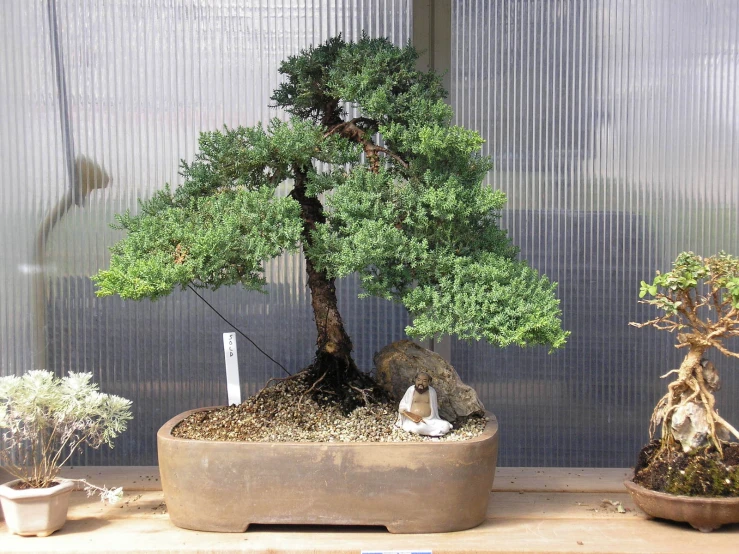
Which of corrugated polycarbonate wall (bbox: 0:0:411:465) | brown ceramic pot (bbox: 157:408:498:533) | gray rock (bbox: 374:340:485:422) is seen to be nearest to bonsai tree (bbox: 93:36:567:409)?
gray rock (bbox: 374:340:485:422)

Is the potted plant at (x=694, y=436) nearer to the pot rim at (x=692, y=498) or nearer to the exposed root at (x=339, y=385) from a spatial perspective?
the pot rim at (x=692, y=498)

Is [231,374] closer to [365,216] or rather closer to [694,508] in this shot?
[365,216]

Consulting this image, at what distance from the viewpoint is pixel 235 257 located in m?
1.62

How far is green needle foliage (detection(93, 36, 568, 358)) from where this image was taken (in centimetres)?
160

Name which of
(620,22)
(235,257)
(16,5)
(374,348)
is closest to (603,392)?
(374,348)

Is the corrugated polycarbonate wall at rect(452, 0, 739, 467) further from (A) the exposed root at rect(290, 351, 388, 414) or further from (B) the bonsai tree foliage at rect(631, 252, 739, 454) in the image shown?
(A) the exposed root at rect(290, 351, 388, 414)

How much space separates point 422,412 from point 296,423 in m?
0.30

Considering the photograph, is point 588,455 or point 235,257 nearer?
point 235,257

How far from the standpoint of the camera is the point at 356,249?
1.63 meters

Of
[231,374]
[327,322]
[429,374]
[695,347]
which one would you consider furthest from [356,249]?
[695,347]

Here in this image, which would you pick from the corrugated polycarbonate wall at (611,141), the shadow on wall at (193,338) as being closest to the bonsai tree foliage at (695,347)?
the corrugated polycarbonate wall at (611,141)

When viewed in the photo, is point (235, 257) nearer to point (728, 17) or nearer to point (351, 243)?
point (351, 243)

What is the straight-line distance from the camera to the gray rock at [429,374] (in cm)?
192

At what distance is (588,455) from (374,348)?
31.4 inches
